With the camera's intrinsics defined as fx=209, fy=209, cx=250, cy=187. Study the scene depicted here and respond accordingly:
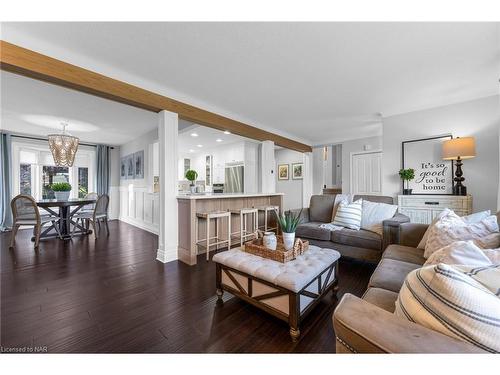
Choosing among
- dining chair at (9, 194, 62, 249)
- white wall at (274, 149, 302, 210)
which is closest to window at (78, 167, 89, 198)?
dining chair at (9, 194, 62, 249)

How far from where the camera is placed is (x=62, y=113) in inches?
148

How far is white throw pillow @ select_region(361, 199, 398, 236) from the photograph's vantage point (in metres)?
2.72

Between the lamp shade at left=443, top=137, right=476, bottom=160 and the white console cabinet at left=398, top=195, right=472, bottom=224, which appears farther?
the white console cabinet at left=398, top=195, right=472, bottom=224

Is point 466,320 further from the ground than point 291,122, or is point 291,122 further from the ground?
point 291,122

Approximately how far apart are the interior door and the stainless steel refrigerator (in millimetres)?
3119

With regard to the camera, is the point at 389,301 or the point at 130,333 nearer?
the point at 389,301

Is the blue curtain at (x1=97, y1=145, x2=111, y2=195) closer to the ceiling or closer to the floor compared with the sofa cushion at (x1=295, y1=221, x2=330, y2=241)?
closer to the ceiling

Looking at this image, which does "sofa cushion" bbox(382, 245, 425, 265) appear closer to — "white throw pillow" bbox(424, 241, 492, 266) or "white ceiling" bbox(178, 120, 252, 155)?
"white throw pillow" bbox(424, 241, 492, 266)

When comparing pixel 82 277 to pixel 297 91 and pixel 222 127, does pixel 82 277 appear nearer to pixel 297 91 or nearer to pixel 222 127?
pixel 222 127

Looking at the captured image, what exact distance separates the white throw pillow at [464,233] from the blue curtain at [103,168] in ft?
24.3

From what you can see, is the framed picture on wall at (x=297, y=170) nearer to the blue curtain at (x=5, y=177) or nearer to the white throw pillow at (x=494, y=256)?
the white throw pillow at (x=494, y=256)
